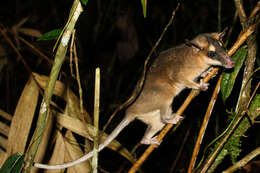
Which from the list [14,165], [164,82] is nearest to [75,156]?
[14,165]

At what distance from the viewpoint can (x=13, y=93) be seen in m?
4.77

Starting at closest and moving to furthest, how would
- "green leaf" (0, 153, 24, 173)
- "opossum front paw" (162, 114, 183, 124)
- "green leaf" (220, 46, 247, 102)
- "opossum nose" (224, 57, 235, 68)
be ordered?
"green leaf" (0, 153, 24, 173), "green leaf" (220, 46, 247, 102), "opossum nose" (224, 57, 235, 68), "opossum front paw" (162, 114, 183, 124)

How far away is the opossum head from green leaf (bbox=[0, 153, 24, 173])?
169 cm

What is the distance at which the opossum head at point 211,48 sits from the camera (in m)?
2.58

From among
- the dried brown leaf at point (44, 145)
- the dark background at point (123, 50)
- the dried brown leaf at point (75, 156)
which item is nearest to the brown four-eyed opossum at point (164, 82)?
the dark background at point (123, 50)

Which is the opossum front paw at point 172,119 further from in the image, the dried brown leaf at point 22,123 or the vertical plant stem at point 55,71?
the vertical plant stem at point 55,71

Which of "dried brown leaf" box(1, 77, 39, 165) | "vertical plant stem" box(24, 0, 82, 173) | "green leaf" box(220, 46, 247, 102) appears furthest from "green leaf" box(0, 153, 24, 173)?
"green leaf" box(220, 46, 247, 102)

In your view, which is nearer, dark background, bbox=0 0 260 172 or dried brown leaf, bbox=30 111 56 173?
dried brown leaf, bbox=30 111 56 173

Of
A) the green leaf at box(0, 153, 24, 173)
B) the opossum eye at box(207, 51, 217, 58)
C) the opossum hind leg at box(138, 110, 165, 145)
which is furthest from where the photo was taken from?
the opossum hind leg at box(138, 110, 165, 145)

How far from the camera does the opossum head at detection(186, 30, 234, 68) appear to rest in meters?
2.58

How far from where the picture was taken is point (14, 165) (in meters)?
1.76

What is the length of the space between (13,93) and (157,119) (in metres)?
2.60

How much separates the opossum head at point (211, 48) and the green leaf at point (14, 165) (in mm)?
1690

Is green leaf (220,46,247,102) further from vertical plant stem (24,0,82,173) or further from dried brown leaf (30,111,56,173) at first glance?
dried brown leaf (30,111,56,173)
